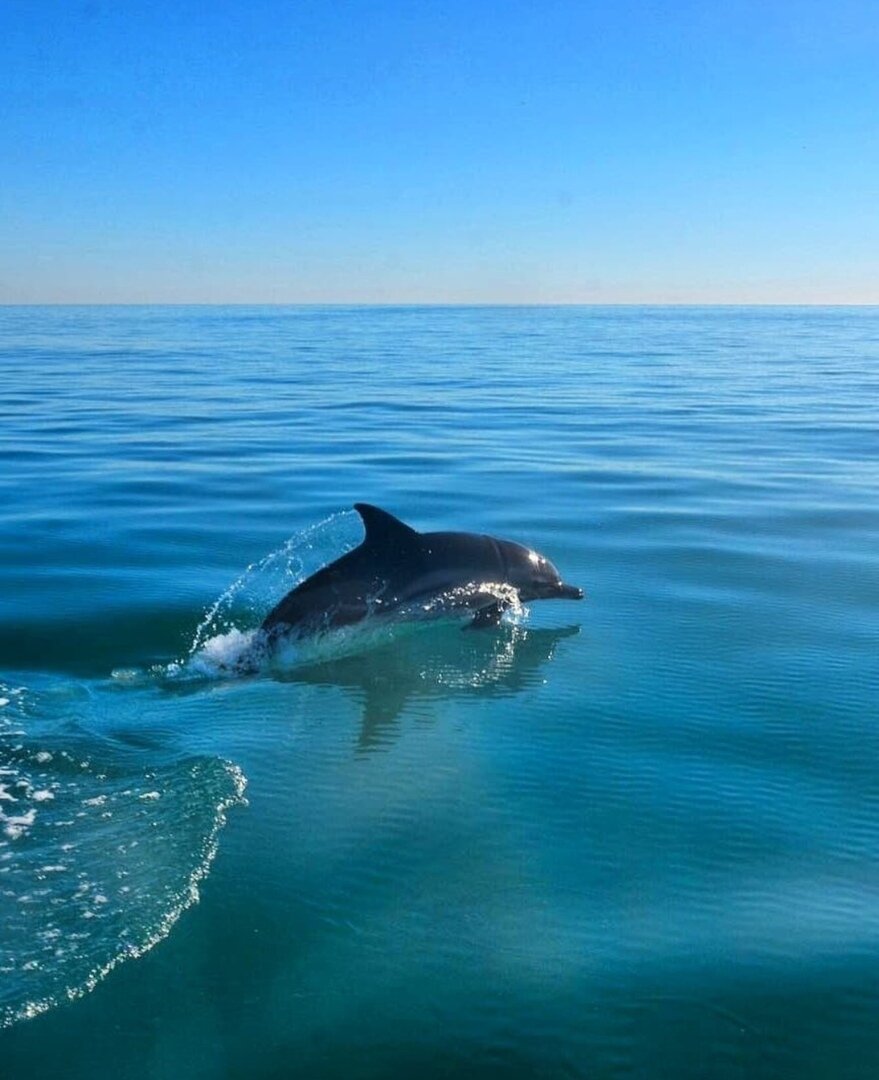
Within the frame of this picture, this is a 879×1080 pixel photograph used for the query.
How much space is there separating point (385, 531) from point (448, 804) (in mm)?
3892

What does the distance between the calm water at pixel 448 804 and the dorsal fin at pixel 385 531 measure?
0.84 m

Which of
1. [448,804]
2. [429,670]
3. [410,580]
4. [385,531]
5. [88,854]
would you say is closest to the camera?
[88,854]

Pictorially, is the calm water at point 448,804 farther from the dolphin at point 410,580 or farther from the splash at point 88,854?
the dolphin at point 410,580

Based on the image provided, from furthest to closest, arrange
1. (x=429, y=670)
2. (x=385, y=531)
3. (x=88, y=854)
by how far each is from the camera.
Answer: (x=385, y=531), (x=429, y=670), (x=88, y=854)

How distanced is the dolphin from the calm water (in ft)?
0.88

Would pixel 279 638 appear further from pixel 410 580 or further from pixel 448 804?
pixel 448 804

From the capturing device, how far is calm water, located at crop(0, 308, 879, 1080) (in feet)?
16.3

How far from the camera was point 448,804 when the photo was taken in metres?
7.09

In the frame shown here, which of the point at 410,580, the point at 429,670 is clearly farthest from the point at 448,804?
the point at 410,580

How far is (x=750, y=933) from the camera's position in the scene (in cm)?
565

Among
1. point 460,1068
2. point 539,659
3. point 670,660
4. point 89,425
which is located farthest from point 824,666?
point 89,425

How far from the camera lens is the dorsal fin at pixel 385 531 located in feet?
34.1

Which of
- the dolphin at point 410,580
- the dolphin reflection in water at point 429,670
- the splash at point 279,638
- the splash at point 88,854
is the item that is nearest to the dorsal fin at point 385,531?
the dolphin at point 410,580

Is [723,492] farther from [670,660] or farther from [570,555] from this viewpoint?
[670,660]
